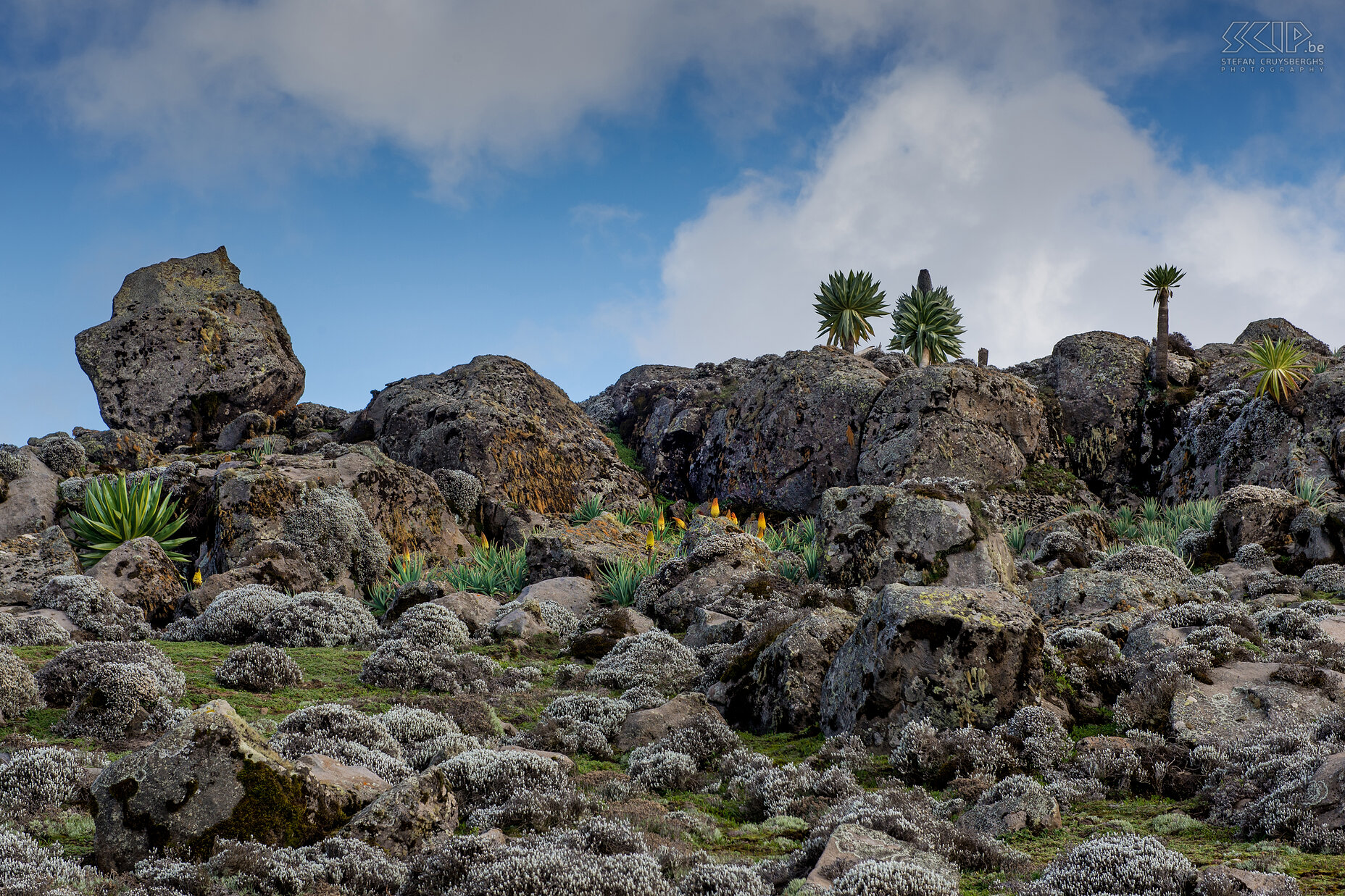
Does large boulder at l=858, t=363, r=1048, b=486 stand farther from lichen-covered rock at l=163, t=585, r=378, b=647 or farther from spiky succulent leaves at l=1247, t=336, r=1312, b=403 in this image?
lichen-covered rock at l=163, t=585, r=378, b=647

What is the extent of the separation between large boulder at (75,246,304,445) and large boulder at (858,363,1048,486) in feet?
79.0

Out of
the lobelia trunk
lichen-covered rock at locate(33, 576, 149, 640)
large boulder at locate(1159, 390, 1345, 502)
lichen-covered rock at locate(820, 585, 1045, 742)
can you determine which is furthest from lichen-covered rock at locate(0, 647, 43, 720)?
the lobelia trunk

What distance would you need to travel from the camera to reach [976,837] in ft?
19.4

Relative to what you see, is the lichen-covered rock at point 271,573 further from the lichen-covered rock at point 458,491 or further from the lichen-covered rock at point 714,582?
the lichen-covered rock at point 714,582

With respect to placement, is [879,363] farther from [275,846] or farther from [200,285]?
[275,846]

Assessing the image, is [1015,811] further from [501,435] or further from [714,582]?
[501,435]

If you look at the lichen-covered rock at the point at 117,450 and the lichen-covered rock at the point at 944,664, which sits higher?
the lichen-covered rock at the point at 117,450

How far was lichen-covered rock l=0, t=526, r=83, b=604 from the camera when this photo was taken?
1616 centimetres

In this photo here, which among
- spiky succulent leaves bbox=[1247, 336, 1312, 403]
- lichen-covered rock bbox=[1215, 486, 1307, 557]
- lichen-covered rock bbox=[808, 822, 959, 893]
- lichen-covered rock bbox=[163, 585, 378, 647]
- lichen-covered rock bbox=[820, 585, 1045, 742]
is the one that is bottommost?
lichen-covered rock bbox=[808, 822, 959, 893]

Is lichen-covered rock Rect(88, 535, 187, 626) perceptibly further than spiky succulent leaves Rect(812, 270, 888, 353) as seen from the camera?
No

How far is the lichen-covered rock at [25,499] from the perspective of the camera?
22.6 meters

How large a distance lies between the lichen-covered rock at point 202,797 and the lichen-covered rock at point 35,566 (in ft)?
42.7

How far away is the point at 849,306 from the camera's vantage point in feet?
124

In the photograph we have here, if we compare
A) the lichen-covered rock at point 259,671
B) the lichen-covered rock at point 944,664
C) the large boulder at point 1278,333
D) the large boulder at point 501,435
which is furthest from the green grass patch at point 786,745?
the large boulder at point 1278,333
